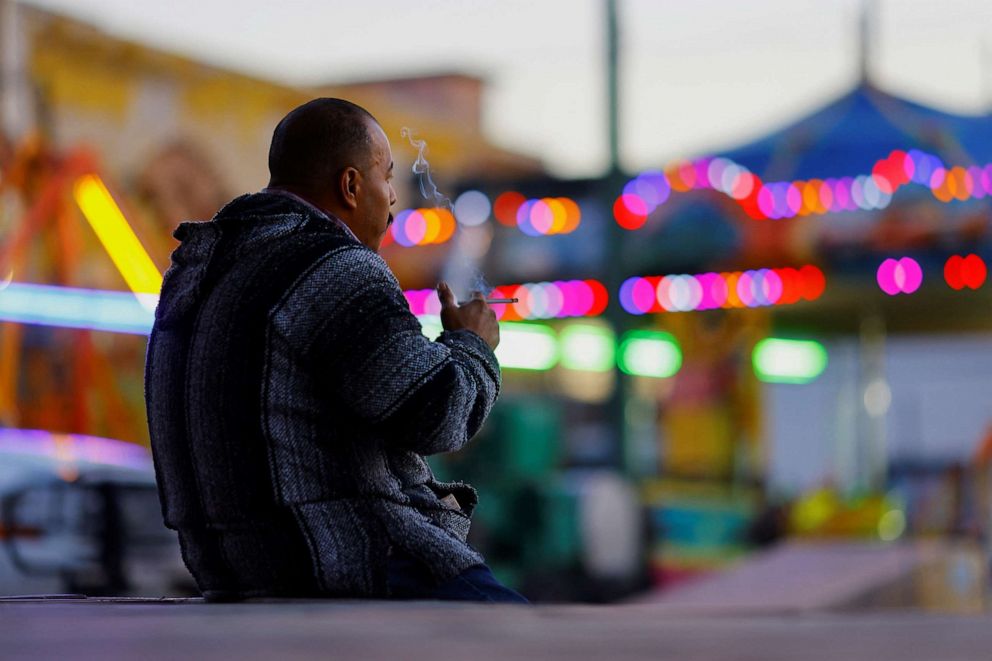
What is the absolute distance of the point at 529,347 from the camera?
18344mm

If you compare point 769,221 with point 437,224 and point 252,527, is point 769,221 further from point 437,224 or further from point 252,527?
point 252,527

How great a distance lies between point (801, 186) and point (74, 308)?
17.8ft

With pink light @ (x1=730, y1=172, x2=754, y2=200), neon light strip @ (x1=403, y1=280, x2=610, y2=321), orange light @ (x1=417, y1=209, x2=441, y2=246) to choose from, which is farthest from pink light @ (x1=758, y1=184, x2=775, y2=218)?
orange light @ (x1=417, y1=209, x2=441, y2=246)

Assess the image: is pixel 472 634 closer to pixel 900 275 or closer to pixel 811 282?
pixel 900 275

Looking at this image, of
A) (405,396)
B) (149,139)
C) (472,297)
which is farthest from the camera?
(149,139)

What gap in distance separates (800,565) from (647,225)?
470 cm

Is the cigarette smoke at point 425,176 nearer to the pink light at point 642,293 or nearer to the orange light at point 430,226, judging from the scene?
the pink light at point 642,293

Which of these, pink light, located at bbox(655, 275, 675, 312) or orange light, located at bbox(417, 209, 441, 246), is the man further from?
orange light, located at bbox(417, 209, 441, 246)

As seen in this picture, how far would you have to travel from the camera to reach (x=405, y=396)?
2.48m

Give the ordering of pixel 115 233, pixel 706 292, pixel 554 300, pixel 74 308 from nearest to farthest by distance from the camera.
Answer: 1. pixel 74 308
2. pixel 115 233
3. pixel 706 292
4. pixel 554 300

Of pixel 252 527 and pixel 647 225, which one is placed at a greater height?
pixel 647 225

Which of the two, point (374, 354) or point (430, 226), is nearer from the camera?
point (374, 354)

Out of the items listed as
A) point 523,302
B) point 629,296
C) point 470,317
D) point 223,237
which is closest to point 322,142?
point 223,237

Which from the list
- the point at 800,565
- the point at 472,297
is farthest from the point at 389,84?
the point at 472,297
